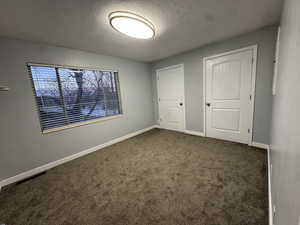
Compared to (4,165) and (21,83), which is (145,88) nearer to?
(21,83)

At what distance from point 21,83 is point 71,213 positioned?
2.12 meters

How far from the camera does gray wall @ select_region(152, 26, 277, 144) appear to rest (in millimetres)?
2152

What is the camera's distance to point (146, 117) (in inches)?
161

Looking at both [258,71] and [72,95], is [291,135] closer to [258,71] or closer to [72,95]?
[258,71]

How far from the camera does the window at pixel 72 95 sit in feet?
7.25

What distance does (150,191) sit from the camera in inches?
61.4

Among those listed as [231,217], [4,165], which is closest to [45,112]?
[4,165]

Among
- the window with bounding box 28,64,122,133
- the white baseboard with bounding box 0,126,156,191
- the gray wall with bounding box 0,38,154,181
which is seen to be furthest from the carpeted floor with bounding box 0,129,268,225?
the window with bounding box 28,64,122,133

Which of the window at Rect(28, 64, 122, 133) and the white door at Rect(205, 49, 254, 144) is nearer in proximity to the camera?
the window at Rect(28, 64, 122, 133)

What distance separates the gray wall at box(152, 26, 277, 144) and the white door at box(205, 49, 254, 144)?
13 centimetres

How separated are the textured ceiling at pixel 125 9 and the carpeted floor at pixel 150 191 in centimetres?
225

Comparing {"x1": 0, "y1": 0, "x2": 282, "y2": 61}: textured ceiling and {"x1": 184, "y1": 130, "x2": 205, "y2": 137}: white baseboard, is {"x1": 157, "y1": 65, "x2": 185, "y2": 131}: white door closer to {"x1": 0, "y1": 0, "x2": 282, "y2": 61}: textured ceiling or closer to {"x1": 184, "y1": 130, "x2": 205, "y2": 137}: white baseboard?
{"x1": 184, "y1": 130, "x2": 205, "y2": 137}: white baseboard

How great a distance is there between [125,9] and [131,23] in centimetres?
16

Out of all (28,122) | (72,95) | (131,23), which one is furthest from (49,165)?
(131,23)
